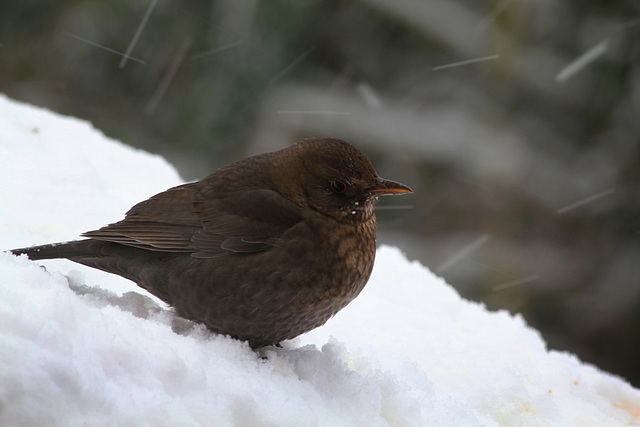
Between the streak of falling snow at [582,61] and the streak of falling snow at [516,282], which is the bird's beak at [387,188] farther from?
the streak of falling snow at [582,61]

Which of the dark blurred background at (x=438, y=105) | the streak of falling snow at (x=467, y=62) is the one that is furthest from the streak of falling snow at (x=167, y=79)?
the streak of falling snow at (x=467, y=62)

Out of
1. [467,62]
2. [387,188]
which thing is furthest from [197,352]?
[467,62]

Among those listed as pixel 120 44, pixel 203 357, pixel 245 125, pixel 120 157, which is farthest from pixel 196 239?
pixel 120 44

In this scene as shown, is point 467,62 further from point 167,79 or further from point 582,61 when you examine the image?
point 167,79

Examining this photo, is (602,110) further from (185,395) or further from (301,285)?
(185,395)

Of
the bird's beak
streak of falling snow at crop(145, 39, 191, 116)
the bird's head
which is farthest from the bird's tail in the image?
streak of falling snow at crop(145, 39, 191, 116)

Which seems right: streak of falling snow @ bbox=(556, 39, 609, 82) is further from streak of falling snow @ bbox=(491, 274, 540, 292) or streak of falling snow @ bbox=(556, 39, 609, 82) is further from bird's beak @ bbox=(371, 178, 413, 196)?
bird's beak @ bbox=(371, 178, 413, 196)
